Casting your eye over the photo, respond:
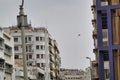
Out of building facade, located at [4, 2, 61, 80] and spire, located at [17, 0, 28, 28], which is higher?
building facade, located at [4, 2, 61, 80]

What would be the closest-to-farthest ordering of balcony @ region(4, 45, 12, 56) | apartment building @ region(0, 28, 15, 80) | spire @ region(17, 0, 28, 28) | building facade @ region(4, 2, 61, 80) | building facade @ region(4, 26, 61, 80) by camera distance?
1. spire @ region(17, 0, 28, 28)
2. apartment building @ region(0, 28, 15, 80)
3. balcony @ region(4, 45, 12, 56)
4. building facade @ region(4, 2, 61, 80)
5. building facade @ region(4, 26, 61, 80)

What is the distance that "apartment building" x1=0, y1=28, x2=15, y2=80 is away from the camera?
91.1 meters

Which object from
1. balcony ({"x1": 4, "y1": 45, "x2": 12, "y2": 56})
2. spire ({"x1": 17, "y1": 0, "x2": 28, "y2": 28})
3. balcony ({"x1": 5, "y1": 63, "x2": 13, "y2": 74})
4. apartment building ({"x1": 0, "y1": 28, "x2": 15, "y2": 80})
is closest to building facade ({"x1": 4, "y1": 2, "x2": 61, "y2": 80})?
balcony ({"x1": 4, "y1": 45, "x2": 12, "y2": 56})

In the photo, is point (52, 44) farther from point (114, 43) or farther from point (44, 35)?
point (114, 43)

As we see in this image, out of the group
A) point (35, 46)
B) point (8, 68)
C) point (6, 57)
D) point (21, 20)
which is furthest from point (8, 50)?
point (21, 20)

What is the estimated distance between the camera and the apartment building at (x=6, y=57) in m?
91.1

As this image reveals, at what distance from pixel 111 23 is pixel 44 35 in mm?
109667

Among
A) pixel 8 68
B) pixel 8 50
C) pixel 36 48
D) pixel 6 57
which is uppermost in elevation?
pixel 36 48

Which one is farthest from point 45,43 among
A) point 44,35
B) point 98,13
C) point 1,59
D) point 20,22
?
point 20,22

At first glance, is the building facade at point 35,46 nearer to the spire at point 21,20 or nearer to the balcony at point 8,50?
the balcony at point 8,50

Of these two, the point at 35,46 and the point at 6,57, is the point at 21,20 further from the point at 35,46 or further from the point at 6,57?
the point at 35,46

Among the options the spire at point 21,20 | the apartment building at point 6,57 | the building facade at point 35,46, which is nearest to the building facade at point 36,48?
the building facade at point 35,46

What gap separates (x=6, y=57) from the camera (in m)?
96.8

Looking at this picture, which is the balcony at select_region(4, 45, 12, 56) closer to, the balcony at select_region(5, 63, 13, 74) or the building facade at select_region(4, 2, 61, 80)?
the balcony at select_region(5, 63, 13, 74)
